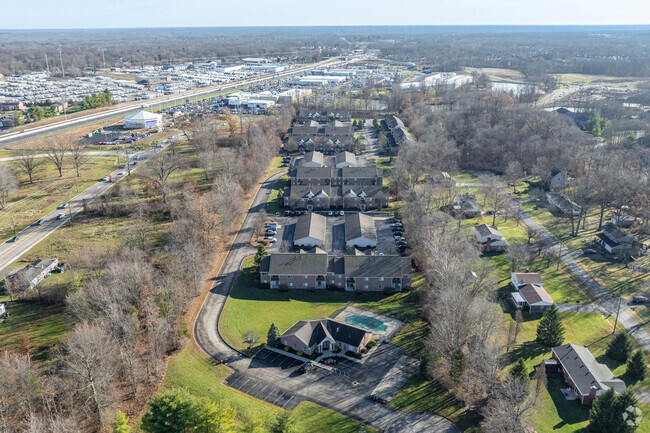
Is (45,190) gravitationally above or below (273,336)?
above

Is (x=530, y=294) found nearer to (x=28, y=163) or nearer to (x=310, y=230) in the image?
(x=310, y=230)

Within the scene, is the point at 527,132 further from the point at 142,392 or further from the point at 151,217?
the point at 142,392

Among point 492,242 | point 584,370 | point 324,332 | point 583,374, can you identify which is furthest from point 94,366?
point 492,242

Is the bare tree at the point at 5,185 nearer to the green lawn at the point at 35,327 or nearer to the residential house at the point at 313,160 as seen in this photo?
the green lawn at the point at 35,327

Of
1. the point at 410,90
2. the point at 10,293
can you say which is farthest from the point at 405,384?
the point at 410,90

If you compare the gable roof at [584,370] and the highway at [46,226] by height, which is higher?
the highway at [46,226]

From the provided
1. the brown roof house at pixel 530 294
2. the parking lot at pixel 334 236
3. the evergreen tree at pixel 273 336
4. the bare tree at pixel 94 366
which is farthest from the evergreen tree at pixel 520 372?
the bare tree at pixel 94 366

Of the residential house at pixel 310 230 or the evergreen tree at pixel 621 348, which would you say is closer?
the evergreen tree at pixel 621 348
